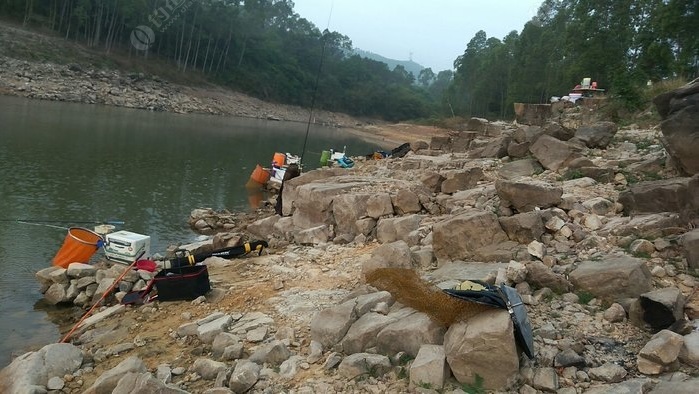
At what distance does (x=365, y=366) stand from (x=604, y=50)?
35300 millimetres

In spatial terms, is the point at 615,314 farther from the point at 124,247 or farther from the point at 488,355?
the point at 124,247

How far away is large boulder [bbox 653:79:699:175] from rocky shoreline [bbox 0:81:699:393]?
0.04 meters

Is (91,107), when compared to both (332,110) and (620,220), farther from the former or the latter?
(332,110)

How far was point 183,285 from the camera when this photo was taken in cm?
817

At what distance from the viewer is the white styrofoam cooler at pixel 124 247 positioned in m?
10.3

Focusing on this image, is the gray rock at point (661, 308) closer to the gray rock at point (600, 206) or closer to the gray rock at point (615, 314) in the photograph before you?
the gray rock at point (615, 314)

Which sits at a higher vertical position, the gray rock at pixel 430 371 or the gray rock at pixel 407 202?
the gray rock at pixel 407 202

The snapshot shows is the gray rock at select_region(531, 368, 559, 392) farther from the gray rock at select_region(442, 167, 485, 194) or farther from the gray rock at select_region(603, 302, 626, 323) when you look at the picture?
the gray rock at select_region(442, 167, 485, 194)

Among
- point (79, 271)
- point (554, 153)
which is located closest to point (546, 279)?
point (554, 153)

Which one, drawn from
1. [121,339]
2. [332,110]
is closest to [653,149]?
[121,339]

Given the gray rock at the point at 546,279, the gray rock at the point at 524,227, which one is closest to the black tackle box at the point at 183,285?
the gray rock at the point at 524,227

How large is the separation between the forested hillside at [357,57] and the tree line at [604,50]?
0.07 m

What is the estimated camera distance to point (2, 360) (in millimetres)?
7176

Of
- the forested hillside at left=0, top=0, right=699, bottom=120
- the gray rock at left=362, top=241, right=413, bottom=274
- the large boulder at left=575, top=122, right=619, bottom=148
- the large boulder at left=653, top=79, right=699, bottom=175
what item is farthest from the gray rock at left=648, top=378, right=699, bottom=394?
the forested hillside at left=0, top=0, right=699, bottom=120
